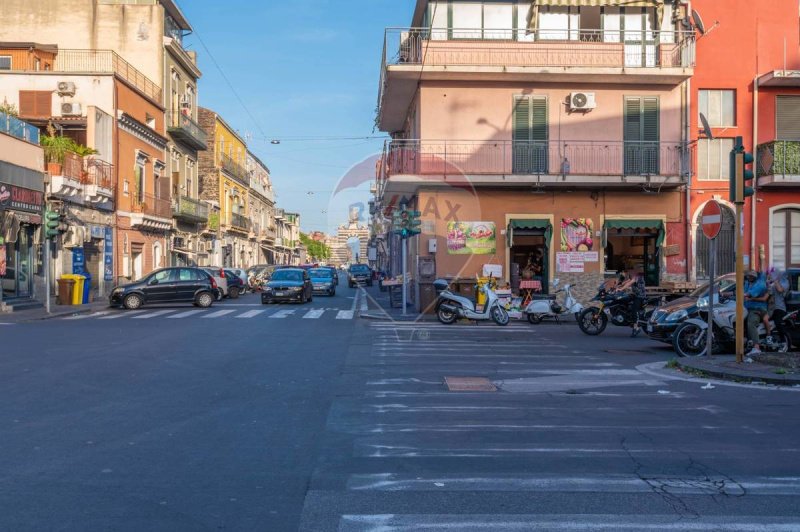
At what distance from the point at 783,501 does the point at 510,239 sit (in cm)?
2072

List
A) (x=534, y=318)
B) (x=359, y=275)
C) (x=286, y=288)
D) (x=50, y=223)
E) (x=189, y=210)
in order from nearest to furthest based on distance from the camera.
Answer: (x=534, y=318)
(x=50, y=223)
(x=286, y=288)
(x=189, y=210)
(x=359, y=275)

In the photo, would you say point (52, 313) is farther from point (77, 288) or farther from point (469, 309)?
point (469, 309)

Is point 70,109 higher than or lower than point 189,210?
higher

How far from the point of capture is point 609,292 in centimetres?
1927

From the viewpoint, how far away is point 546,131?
2628 centimetres

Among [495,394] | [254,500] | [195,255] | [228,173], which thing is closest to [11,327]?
[495,394]

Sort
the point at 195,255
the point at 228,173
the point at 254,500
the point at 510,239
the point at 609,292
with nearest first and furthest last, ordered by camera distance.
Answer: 1. the point at 254,500
2. the point at 609,292
3. the point at 510,239
4. the point at 195,255
5. the point at 228,173

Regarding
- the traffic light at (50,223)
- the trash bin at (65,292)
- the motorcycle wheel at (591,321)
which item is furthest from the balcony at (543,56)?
the trash bin at (65,292)

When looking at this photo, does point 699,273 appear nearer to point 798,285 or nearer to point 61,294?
point 798,285

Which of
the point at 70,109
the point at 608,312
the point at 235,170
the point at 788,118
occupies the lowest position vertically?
the point at 608,312

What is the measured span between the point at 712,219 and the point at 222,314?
16.4 m

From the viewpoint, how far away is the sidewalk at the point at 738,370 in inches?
430

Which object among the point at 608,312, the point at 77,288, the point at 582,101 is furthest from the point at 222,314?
the point at 582,101

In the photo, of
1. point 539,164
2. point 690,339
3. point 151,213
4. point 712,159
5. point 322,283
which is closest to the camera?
point 690,339
